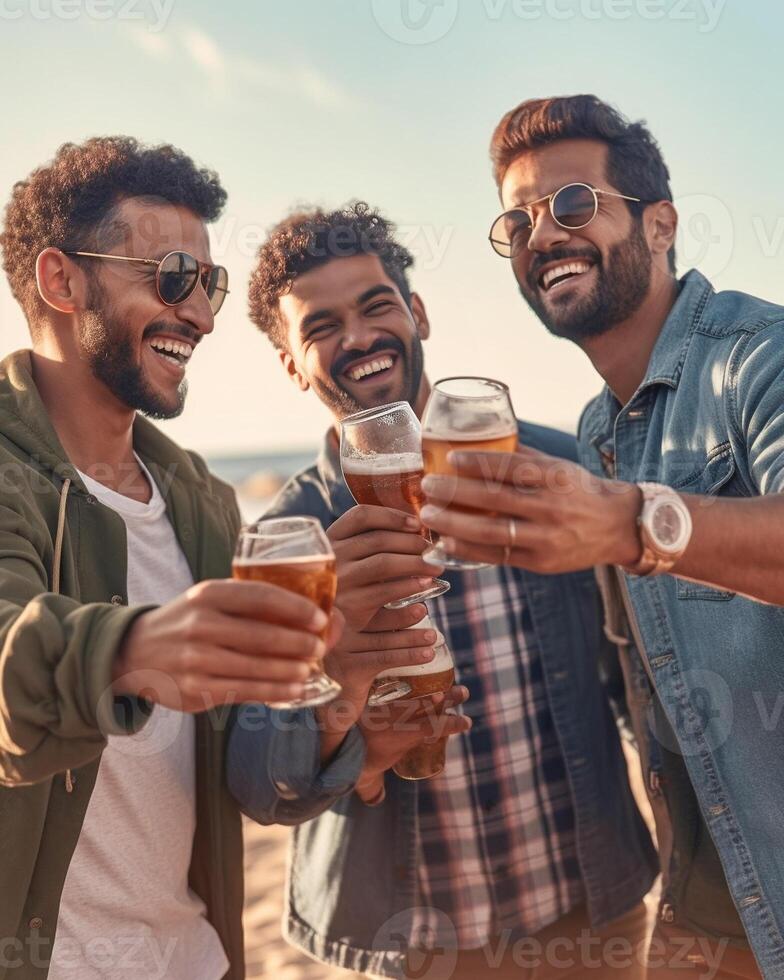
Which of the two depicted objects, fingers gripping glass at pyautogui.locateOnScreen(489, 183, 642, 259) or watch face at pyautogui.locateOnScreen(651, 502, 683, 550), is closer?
watch face at pyautogui.locateOnScreen(651, 502, 683, 550)

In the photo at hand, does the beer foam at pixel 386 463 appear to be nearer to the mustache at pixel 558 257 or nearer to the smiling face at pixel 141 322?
the smiling face at pixel 141 322

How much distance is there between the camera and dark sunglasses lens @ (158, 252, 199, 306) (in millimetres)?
3166

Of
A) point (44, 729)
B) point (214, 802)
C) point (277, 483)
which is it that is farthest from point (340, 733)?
point (277, 483)

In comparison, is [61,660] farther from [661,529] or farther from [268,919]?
[268,919]

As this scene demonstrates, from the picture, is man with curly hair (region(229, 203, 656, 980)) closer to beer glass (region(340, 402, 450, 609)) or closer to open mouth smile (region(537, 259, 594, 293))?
open mouth smile (region(537, 259, 594, 293))

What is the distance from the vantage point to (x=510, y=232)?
11.5 feet

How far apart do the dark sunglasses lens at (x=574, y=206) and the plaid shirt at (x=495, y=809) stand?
4.76 feet

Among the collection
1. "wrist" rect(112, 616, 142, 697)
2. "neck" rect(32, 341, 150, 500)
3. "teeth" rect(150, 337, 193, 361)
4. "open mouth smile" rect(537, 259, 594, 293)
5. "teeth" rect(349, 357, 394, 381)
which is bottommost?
"wrist" rect(112, 616, 142, 697)

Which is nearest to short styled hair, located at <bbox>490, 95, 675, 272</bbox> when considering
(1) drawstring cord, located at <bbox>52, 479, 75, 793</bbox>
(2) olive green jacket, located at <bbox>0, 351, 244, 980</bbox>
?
(2) olive green jacket, located at <bbox>0, 351, 244, 980</bbox>

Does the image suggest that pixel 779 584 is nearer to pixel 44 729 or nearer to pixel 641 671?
pixel 641 671

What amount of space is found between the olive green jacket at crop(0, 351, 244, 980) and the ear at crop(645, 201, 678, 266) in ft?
6.18

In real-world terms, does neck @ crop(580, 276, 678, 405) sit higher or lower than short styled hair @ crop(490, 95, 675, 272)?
lower

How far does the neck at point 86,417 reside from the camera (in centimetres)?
304

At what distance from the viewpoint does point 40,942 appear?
236cm
